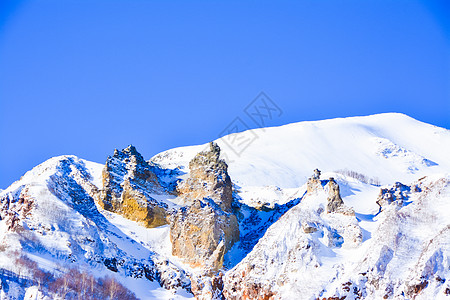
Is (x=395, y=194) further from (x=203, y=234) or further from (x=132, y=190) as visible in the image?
(x=132, y=190)

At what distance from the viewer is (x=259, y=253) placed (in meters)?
129

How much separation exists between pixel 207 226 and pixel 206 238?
2139 millimetres

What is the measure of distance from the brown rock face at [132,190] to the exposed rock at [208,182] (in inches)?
216

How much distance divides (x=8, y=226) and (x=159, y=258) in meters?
25.0

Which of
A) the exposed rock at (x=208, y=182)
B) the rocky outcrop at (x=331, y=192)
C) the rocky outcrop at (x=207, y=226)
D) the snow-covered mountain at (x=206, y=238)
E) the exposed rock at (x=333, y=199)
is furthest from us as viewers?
the exposed rock at (x=208, y=182)

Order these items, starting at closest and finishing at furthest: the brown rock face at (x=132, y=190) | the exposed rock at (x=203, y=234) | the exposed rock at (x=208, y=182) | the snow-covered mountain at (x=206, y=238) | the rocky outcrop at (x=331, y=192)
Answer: the snow-covered mountain at (x=206, y=238) → the rocky outcrop at (x=331, y=192) → the exposed rock at (x=203, y=234) → the brown rock face at (x=132, y=190) → the exposed rock at (x=208, y=182)

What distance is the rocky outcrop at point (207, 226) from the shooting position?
5497 inches

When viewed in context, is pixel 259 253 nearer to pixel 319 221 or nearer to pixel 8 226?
pixel 319 221

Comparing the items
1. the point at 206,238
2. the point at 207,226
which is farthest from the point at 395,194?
Answer: the point at 206,238

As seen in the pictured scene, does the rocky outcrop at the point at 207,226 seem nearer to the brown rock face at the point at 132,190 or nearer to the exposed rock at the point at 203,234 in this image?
the exposed rock at the point at 203,234

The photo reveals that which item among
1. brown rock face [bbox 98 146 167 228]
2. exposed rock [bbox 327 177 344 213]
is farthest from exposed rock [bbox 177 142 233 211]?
exposed rock [bbox 327 177 344 213]

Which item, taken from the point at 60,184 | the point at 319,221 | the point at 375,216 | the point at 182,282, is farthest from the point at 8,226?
the point at 375,216

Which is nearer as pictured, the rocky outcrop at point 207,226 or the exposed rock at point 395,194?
the exposed rock at point 395,194

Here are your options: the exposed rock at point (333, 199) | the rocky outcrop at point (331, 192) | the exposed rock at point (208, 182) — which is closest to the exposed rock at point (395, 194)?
the rocky outcrop at point (331, 192)
